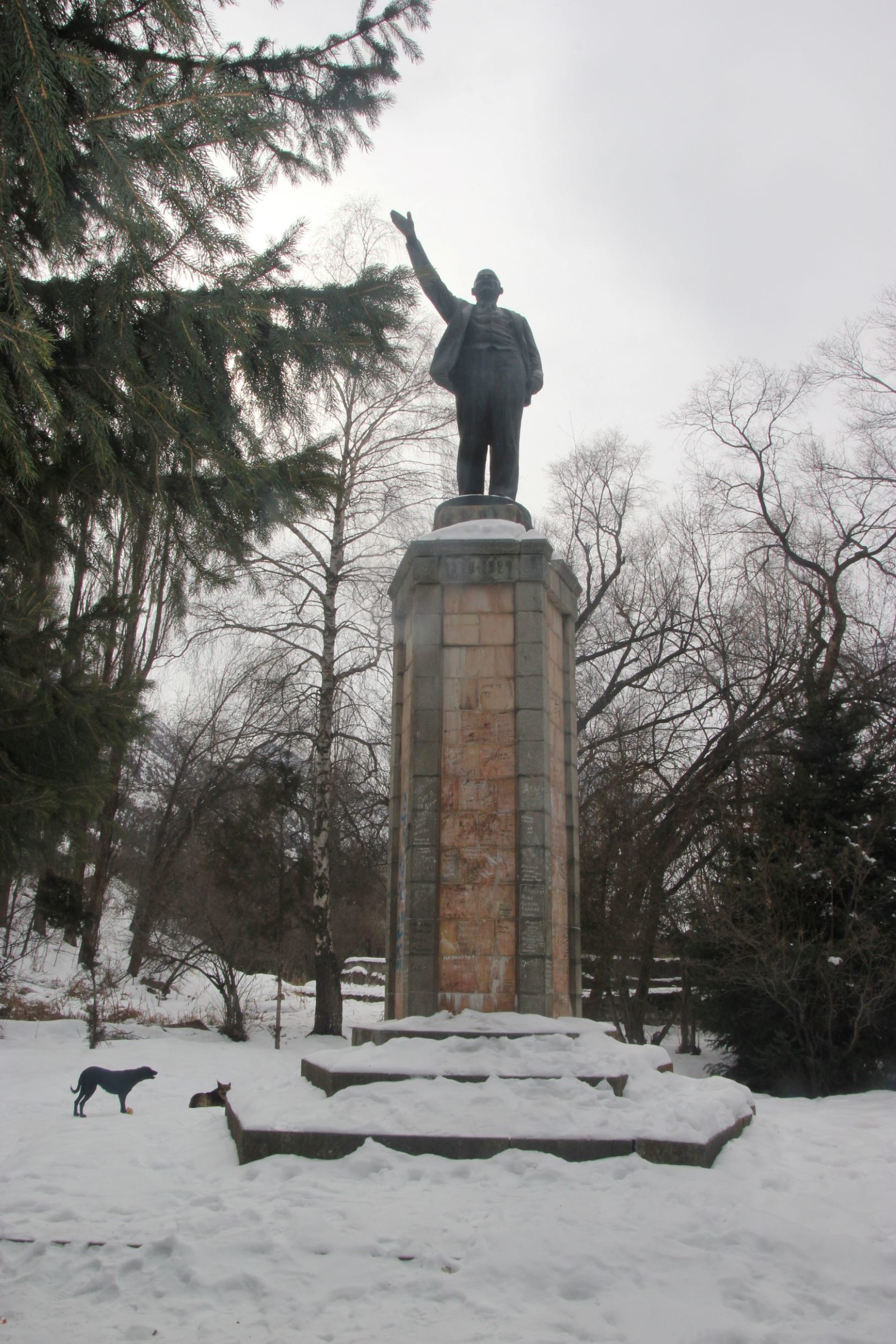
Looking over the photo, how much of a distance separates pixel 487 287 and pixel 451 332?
0.61m

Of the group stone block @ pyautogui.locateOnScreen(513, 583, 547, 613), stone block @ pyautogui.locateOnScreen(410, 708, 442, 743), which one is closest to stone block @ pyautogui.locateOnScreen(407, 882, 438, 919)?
stone block @ pyautogui.locateOnScreen(410, 708, 442, 743)

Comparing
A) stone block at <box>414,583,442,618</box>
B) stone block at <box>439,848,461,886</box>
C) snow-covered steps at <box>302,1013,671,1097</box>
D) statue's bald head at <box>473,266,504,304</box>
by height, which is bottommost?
snow-covered steps at <box>302,1013,671,1097</box>

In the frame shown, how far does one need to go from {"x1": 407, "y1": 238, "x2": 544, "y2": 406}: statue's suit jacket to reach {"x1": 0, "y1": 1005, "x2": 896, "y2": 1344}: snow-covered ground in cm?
579

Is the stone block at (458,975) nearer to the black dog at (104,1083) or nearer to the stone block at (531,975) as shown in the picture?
the stone block at (531,975)

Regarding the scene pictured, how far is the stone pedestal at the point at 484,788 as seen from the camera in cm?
646

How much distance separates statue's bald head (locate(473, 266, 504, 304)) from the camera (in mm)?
8289

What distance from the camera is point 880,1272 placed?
12.4 ft

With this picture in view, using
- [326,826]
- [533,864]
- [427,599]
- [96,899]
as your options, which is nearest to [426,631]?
[427,599]

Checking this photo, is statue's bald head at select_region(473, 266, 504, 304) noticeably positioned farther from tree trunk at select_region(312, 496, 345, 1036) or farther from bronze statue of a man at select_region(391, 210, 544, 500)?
tree trunk at select_region(312, 496, 345, 1036)

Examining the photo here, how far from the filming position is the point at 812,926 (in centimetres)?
1188

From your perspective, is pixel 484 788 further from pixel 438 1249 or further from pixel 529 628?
pixel 438 1249

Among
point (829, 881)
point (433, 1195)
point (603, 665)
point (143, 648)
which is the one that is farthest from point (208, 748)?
point (433, 1195)

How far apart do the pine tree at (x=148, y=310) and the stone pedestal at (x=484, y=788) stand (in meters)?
2.70

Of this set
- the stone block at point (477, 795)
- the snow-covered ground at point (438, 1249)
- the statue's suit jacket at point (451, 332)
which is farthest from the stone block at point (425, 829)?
the statue's suit jacket at point (451, 332)
